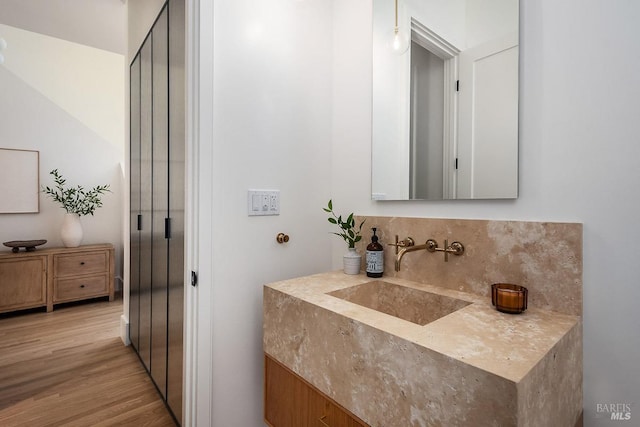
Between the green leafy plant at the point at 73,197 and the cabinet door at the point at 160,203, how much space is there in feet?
8.40

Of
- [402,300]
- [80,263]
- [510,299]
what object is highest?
[510,299]

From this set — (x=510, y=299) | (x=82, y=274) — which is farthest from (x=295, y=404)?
(x=82, y=274)

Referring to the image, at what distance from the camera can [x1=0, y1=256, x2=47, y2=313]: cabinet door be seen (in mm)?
3018

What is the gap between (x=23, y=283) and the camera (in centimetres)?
311

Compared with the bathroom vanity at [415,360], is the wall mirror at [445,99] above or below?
above

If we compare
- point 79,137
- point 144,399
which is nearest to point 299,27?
point 144,399

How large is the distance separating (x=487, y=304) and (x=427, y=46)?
1.06 meters

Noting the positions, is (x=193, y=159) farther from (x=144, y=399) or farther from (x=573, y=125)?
(x=144, y=399)

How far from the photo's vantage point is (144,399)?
1.84 meters

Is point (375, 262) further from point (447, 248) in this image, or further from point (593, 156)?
point (593, 156)

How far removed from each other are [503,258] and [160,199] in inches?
66.4

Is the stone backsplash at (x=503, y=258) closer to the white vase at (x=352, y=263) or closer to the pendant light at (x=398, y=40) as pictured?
the white vase at (x=352, y=263)

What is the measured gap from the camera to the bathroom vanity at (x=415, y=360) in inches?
23.4

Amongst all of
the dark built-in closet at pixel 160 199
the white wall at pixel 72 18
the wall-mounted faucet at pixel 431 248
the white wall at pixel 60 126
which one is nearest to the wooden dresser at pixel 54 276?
the white wall at pixel 60 126
